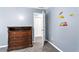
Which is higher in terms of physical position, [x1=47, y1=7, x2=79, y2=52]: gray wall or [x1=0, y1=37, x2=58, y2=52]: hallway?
[x1=47, y1=7, x2=79, y2=52]: gray wall

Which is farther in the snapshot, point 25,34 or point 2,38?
point 25,34

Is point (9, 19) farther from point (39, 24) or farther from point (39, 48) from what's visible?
point (39, 48)

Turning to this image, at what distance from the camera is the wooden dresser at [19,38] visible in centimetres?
140

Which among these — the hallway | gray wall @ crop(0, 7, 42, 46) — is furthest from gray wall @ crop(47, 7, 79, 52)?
gray wall @ crop(0, 7, 42, 46)

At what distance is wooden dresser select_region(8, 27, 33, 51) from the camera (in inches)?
55.3

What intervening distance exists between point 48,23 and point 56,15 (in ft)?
0.61

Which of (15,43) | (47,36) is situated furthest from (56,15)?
(15,43)

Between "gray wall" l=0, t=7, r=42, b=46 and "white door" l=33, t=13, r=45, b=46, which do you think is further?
"white door" l=33, t=13, r=45, b=46

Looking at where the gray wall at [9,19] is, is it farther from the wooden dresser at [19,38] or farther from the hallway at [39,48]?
the hallway at [39,48]

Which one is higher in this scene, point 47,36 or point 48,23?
point 48,23

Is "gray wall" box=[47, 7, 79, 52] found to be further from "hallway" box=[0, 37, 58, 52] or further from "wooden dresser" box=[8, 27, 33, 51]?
"wooden dresser" box=[8, 27, 33, 51]

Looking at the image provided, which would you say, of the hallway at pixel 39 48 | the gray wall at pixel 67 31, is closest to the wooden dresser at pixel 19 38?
the hallway at pixel 39 48

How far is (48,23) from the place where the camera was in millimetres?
1532
